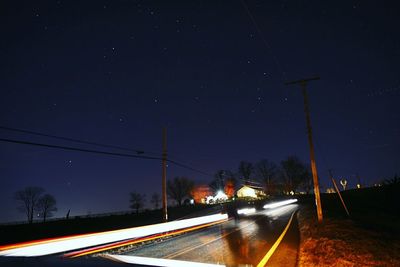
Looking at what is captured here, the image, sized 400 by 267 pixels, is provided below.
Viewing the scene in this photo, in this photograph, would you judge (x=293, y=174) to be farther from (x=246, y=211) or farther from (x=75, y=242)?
(x=75, y=242)

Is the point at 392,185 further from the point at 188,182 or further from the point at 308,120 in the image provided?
the point at 188,182

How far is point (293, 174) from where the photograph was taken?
11350 centimetres

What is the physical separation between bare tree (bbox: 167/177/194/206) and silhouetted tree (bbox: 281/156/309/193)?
37.2 metres

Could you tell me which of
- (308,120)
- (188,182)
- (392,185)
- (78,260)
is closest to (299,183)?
(188,182)

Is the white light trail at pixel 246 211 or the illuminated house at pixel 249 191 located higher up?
the illuminated house at pixel 249 191

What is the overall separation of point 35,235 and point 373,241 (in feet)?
104

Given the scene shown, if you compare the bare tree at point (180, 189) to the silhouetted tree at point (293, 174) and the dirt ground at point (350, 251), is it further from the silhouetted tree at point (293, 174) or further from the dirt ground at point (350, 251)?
the dirt ground at point (350, 251)

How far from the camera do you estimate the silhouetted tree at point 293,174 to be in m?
113

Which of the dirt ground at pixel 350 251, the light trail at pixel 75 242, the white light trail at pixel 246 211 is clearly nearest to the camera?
the dirt ground at pixel 350 251

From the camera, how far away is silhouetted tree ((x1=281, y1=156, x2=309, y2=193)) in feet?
370

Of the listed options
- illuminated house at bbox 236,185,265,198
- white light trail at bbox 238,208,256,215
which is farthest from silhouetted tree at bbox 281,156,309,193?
white light trail at bbox 238,208,256,215

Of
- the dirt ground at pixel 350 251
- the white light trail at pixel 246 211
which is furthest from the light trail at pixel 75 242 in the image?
the white light trail at pixel 246 211

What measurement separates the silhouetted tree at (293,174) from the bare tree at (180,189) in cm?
3715

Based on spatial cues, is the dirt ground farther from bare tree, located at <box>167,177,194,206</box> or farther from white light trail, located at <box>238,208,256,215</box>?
bare tree, located at <box>167,177,194,206</box>
